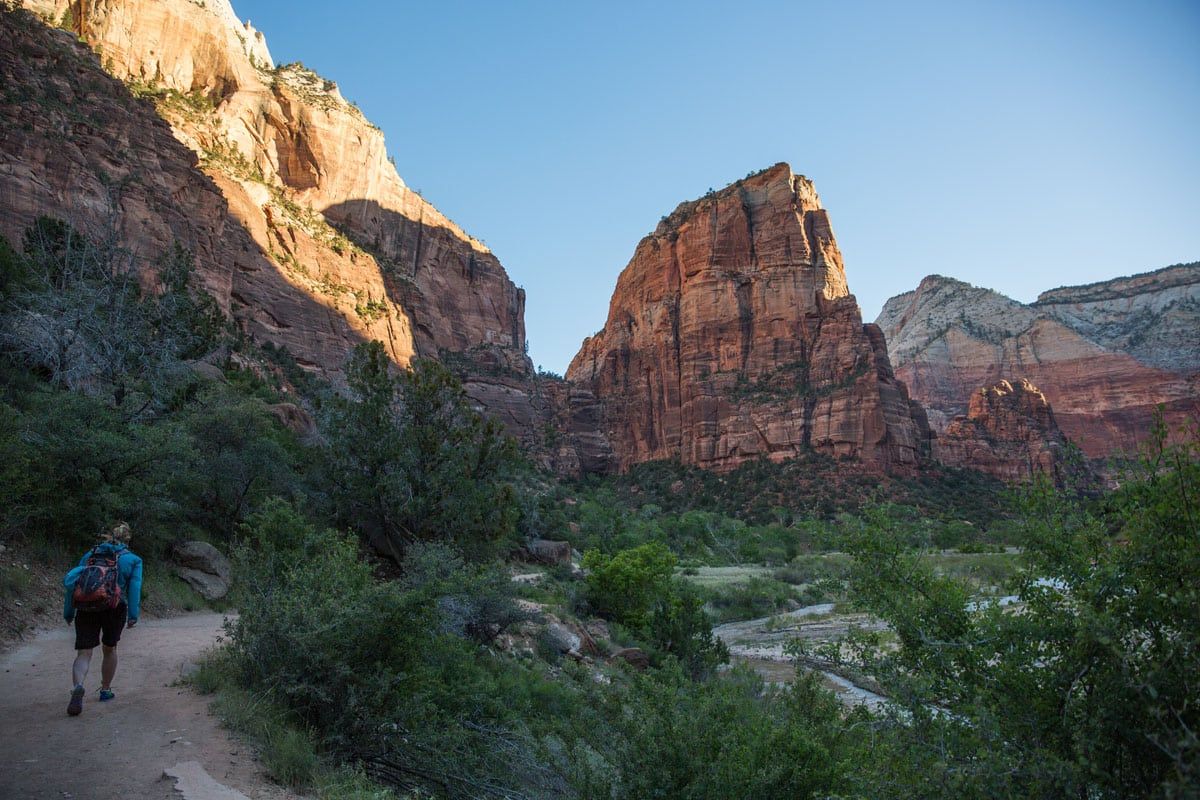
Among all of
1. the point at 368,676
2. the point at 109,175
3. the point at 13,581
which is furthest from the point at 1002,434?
the point at 13,581

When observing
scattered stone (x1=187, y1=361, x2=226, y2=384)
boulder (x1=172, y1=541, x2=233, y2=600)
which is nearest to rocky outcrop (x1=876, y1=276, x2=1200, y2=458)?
scattered stone (x1=187, y1=361, x2=226, y2=384)

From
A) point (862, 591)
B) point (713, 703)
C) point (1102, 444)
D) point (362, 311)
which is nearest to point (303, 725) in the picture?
point (713, 703)

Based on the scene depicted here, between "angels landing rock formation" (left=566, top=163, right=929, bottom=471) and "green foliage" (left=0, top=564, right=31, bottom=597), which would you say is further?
"angels landing rock formation" (left=566, top=163, right=929, bottom=471)

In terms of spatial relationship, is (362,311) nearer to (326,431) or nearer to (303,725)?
(326,431)

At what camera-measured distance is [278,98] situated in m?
57.2

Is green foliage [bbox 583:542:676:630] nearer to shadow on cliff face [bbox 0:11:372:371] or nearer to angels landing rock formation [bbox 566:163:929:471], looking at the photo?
shadow on cliff face [bbox 0:11:372:371]

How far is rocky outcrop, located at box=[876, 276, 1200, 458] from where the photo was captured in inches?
3804

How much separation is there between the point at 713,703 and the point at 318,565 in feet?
16.3

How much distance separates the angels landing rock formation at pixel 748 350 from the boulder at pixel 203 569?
60082 millimetres

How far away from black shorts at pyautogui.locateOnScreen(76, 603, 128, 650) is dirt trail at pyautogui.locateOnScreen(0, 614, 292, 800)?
1.77 feet

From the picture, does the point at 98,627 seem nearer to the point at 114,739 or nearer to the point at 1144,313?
the point at 114,739

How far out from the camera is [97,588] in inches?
244

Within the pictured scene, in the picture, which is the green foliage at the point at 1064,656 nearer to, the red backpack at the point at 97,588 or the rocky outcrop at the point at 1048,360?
the red backpack at the point at 97,588

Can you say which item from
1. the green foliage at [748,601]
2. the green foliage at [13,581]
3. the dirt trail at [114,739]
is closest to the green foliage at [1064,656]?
the dirt trail at [114,739]
